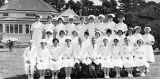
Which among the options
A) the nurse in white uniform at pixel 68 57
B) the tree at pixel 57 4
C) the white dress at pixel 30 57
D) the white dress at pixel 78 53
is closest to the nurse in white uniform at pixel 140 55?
the white dress at pixel 78 53

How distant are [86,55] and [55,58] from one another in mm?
1317

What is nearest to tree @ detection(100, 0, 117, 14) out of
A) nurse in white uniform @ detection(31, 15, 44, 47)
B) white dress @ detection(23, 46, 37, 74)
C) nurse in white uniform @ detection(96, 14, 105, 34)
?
nurse in white uniform @ detection(96, 14, 105, 34)

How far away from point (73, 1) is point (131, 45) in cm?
7918

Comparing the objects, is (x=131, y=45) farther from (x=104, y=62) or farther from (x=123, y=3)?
(x=123, y=3)

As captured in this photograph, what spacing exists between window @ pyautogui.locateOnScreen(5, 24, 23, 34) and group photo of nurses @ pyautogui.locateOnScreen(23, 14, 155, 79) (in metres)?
35.5

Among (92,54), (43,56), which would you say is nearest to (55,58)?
(43,56)

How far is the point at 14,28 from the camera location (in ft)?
153

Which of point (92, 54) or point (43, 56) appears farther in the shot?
point (92, 54)

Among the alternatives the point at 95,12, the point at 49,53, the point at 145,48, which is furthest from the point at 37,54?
the point at 95,12

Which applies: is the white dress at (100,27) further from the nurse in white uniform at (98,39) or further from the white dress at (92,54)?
the white dress at (92,54)

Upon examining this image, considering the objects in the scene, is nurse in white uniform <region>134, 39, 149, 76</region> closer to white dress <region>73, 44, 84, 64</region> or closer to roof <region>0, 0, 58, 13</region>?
white dress <region>73, 44, 84, 64</region>

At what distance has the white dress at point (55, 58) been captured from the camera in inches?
426

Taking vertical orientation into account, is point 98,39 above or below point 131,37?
below

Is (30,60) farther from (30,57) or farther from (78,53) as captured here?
(78,53)
